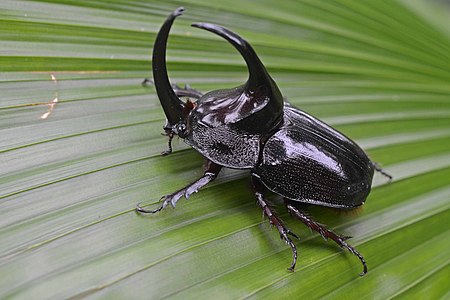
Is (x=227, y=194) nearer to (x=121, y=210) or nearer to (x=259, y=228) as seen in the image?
(x=259, y=228)

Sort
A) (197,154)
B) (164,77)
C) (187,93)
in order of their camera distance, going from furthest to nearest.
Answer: (187,93)
(197,154)
(164,77)

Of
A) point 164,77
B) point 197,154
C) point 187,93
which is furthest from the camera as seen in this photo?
point 187,93

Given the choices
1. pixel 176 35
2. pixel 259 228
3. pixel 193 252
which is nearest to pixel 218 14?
pixel 176 35

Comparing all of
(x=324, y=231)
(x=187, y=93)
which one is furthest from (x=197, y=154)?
(x=324, y=231)

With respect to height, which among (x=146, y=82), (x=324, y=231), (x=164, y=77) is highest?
(x=164, y=77)

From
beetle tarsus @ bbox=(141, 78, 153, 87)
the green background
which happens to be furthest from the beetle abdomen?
beetle tarsus @ bbox=(141, 78, 153, 87)

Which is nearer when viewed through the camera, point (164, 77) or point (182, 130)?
point (164, 77)

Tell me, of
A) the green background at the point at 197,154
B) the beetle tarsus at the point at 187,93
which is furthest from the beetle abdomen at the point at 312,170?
the beetle tarsus at the point at 187,93

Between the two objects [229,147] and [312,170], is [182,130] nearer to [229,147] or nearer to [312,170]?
[229,147]
